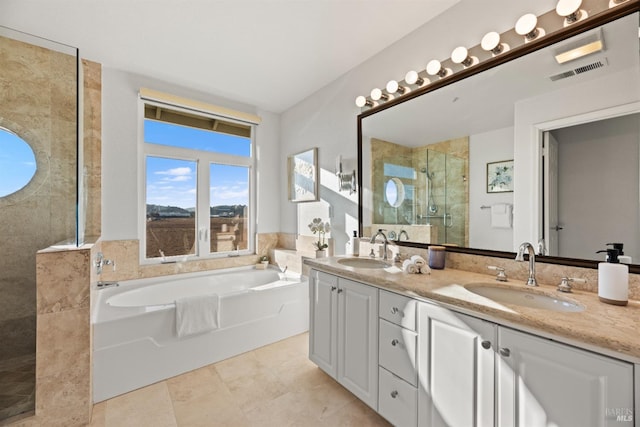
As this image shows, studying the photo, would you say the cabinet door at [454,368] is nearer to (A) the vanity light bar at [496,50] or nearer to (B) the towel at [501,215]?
(B) the towel at [501,215]

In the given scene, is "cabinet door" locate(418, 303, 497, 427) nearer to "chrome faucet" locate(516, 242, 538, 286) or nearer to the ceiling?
"chrome faucet" locate(516, 242, 538, 286)

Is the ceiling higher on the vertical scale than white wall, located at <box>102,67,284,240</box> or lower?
higher

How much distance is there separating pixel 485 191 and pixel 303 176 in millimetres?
2096

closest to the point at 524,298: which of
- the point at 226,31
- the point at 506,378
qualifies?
the point at 506,378

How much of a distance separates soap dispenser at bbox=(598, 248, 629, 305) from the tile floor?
1321 millimetres

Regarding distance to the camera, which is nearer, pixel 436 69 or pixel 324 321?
pixel 436 69

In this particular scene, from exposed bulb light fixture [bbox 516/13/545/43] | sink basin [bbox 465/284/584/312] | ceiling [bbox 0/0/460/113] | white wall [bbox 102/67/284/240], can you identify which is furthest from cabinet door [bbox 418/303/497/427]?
white wall [bbox 102/67/284/240]

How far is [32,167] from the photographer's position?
2.22 meters

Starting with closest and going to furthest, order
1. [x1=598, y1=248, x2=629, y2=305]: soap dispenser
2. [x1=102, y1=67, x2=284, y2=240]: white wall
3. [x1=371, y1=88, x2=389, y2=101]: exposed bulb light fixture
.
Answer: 1. [x1=598, y1=248, x2=629, y2=305]: soap dispenser
2. [x1=371, y1=88, x2=389, y2=101]: exposed bulb light fixture
3. [x1=102, y1=67, x2=284, y2=240]: white wall

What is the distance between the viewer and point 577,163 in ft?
4.34

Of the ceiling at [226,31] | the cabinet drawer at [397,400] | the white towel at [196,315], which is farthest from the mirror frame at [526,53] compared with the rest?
the white towel at [196,315]

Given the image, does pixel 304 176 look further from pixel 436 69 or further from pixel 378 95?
pixel 436 69

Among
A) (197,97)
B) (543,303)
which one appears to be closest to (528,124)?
(543,303)

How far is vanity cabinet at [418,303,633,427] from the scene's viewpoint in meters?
0.85
